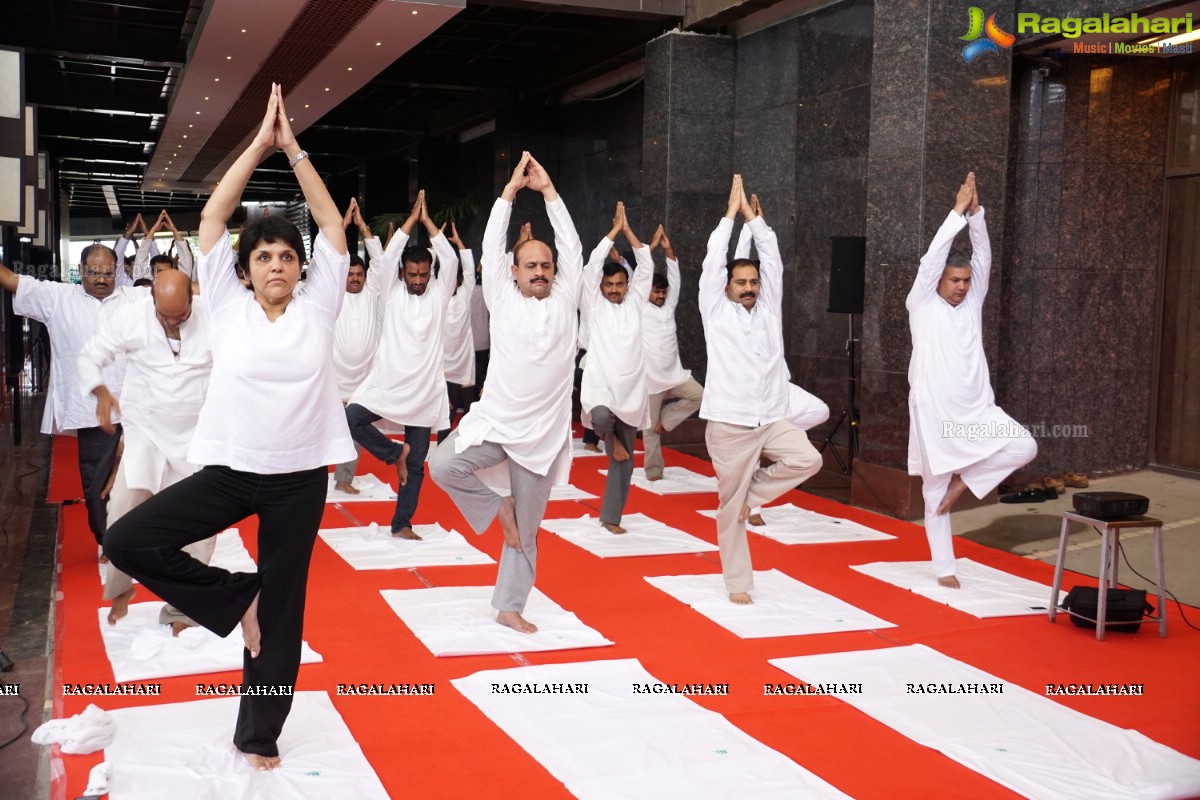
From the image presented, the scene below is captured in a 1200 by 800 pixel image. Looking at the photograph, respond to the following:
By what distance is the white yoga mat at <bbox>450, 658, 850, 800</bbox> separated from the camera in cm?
353

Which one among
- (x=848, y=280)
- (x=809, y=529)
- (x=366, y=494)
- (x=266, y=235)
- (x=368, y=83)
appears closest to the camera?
(x=266, y=235)

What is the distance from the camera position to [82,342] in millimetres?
7098

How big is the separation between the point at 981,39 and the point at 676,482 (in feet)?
13.1

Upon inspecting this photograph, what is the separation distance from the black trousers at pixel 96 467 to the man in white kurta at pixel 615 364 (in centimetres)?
289

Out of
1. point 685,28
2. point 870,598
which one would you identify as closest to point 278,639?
point 870,598

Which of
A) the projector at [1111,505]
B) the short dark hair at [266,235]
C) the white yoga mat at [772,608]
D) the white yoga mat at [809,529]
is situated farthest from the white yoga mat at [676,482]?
the short dark hair at [266,235]

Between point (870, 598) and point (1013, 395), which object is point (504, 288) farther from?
point (1013, 395)

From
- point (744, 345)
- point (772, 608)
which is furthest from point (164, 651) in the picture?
point (744, 345)

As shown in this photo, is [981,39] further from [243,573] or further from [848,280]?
[243,573]

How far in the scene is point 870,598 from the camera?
19.3 feet

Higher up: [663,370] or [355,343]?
[355,343]

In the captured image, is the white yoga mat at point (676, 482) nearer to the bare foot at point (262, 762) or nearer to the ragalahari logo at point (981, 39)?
the ragalahari logo at point (981, 39)

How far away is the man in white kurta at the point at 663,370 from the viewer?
9.23 m

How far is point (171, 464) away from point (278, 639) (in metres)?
1.71
